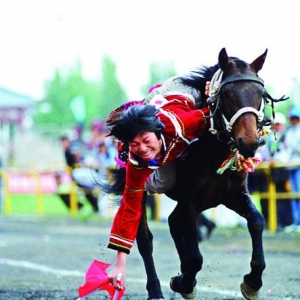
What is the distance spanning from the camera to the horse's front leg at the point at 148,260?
21.4 ft

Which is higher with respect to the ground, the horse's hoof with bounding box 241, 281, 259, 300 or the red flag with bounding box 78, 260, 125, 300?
the red flag with bounding box 78, 260, 125, 300

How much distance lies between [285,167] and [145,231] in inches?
246

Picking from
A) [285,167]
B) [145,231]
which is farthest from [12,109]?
[145,231]

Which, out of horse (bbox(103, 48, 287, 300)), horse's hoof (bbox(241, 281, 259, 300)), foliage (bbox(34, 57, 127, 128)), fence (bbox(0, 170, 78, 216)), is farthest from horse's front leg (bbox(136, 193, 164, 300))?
foliage (bbox(34, 57, 127, 128))

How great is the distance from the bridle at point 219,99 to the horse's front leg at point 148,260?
1267 mm

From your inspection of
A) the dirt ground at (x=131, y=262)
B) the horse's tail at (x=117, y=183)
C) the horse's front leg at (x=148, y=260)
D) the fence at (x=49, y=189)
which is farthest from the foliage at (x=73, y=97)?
the horse's front leg at (x=148, y=260)

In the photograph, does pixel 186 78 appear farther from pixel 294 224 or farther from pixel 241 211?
pixel 294 224

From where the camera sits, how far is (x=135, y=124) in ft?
18.1

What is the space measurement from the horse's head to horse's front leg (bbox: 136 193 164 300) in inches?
53.4

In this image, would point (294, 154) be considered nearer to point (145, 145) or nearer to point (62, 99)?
point (145, 145)

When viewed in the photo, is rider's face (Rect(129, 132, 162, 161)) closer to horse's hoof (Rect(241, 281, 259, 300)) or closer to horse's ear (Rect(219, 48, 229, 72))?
horse's ear (Rect(219, 48, 229, 72))

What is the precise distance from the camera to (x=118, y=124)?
558 cm

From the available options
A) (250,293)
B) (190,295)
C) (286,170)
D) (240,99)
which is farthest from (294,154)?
(240,99)

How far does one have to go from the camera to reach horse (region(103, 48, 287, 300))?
5.71 metres
